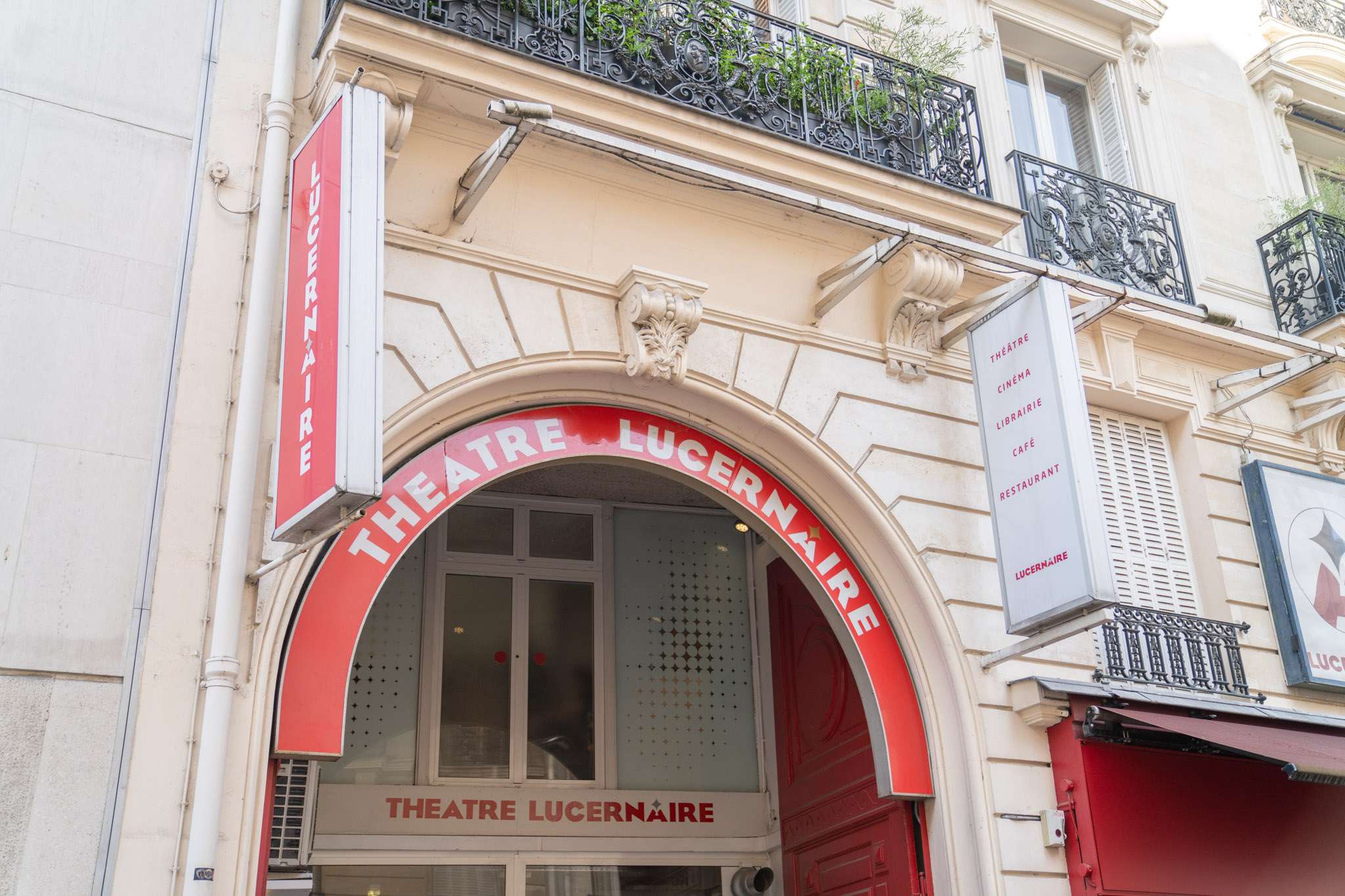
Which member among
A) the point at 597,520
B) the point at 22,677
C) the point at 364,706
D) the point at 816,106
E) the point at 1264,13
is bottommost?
the point at 22,677

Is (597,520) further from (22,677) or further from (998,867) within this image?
(22,677)

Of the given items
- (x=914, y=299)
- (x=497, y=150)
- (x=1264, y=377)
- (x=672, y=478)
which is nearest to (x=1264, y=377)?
(x=1264, y=377)

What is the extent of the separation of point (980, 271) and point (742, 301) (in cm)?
189

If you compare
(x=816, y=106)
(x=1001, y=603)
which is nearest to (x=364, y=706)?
(x=1001, y=603)

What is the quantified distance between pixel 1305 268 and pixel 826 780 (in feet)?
19.6

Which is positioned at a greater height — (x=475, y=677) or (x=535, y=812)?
(x=475, y=677)

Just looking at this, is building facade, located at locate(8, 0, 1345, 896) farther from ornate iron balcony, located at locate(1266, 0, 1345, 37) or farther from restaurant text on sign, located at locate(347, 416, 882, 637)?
ornate iron balcony, located at locate(1266, 0, 1345, 37)

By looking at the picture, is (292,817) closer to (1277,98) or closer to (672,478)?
(672,478)

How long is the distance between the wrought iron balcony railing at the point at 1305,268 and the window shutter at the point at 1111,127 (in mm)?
1332

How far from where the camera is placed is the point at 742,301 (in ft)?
25.7

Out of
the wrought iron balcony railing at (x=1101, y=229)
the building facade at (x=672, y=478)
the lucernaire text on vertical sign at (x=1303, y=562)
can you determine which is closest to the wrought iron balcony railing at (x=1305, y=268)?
the building facade at (x=672, y=478)

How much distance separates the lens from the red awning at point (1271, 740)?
678 centimetres

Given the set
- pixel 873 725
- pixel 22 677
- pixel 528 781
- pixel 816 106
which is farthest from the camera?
pixel 528 781

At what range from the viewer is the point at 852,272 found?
7.88 metres
